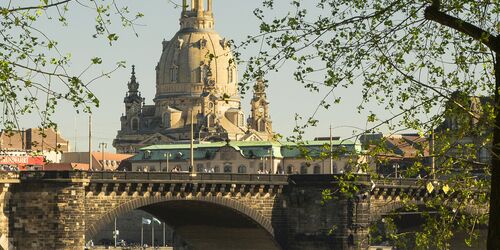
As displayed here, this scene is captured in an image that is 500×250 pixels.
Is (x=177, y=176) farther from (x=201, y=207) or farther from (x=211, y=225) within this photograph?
(x=211, y=225)

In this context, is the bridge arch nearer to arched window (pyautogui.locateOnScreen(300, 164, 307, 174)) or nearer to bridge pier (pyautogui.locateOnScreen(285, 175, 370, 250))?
bridge pier (pyautogui.locateOnScreen(285, 175, 370, 250))

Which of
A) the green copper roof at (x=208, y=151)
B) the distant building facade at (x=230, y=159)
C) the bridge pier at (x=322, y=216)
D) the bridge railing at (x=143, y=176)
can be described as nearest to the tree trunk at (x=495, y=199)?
the bridge railing at (x=143, y=176)

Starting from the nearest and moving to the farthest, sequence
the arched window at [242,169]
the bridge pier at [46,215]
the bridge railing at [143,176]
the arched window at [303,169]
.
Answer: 1. the bridge pier at [46,215]
2. the bridge railing at [143,176]
3. the arched window at [303,169]
4. the arched window at [242,169]

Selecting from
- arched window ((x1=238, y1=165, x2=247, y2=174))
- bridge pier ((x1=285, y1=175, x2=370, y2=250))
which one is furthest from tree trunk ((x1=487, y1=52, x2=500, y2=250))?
arched window ((x1=238, y1=165, x2=247, y2=174))

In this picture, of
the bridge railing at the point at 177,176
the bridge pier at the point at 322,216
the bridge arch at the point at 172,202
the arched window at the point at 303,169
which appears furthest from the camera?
the arched window at the point at 303,169

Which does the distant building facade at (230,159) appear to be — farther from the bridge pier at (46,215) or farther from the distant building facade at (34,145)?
the bridge pier at (46,215)

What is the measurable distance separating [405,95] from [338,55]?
2193 mm

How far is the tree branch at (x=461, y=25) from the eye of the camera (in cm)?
2198

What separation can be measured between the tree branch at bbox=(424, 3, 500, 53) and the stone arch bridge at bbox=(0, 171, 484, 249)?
1821 inches

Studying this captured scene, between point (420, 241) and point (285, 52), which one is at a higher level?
point (285, 52)

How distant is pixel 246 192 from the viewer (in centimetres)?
8331

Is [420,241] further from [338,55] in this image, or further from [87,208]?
[87,208]

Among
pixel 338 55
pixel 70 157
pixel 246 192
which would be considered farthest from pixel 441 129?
pixel 70 157

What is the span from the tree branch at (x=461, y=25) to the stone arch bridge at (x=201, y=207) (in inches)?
1821
